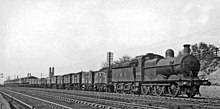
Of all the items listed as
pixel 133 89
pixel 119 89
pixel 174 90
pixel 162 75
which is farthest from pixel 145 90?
pixel 119 89

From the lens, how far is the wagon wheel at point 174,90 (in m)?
22.6

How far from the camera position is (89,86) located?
4512 centimetres

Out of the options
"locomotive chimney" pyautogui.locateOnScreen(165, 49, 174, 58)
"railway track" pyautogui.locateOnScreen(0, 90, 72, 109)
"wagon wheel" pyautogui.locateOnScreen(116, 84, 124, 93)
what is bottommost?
"railway track" pyautogui.locateOnScreen(0, 90, 72, 109)

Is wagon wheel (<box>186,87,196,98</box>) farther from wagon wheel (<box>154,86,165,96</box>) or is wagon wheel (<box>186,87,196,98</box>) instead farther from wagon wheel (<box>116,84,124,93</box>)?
wagon wheel (<box>116,84,124,93</box>)

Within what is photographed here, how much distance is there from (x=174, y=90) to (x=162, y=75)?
194cm

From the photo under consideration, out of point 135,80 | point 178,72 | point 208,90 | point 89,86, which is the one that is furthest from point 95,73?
point 178,72

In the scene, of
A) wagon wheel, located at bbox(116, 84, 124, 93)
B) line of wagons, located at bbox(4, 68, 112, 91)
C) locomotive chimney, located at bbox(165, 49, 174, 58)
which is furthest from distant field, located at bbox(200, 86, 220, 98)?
line of wagons, located at bbox(4, 68, 112, 91)

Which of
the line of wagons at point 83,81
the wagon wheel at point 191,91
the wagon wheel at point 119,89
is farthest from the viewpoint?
the line of wagons at point 83,81

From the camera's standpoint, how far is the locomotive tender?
22500 mm

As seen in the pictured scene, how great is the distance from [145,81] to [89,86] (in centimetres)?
1965

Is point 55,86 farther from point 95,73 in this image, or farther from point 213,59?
point 213,59

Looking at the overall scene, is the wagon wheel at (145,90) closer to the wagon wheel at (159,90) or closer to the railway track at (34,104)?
the wagon wheel at (159,90)

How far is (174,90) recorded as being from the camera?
23.3 metres

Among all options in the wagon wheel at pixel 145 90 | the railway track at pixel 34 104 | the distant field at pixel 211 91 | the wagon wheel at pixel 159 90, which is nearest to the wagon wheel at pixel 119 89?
the wagon wheel at pixel 145 90
